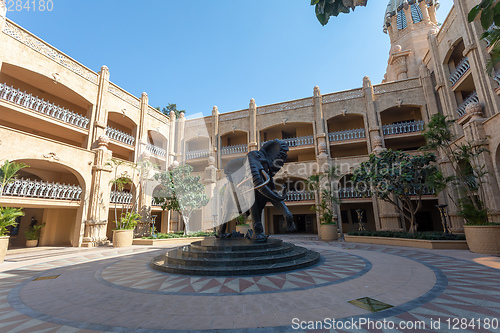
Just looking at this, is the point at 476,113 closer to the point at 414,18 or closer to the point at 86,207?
the point at 414,18

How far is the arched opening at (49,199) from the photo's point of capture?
10558mm

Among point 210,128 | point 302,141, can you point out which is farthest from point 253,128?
point 210,128

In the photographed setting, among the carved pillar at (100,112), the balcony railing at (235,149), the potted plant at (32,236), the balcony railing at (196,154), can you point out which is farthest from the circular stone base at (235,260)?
the balcony railing at (196,154)

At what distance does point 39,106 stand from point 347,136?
20138mm

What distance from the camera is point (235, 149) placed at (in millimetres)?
20203

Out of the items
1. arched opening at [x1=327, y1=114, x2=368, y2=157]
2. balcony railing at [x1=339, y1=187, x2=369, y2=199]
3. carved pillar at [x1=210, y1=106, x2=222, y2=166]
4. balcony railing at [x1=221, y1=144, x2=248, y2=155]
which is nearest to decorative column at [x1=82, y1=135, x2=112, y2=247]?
carved pillar at [x1=210, y1=106, x2=222, y2=166]

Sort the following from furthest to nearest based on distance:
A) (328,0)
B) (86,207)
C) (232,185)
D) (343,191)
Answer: (343,191) → (86,207) → (232,185) → (328,0)

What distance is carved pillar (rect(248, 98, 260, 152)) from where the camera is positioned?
18938 millimetres

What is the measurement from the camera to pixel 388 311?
2.76 metres

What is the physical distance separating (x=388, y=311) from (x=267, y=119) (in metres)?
17.6

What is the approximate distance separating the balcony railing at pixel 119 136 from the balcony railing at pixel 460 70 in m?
21.4

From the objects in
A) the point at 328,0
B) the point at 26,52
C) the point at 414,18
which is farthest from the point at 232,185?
the point at 414,18

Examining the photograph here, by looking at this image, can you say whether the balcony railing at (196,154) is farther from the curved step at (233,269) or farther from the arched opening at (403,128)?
the curved step at (233,269)

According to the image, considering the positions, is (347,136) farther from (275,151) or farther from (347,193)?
(275,151)
